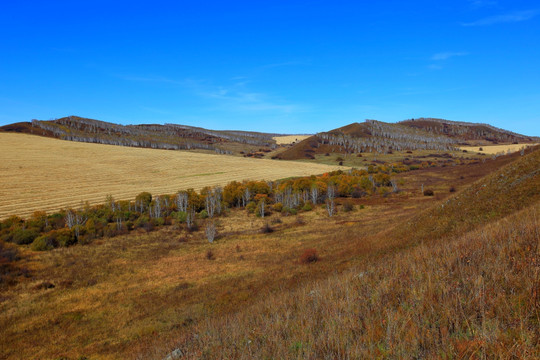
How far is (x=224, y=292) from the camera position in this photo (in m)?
18.7

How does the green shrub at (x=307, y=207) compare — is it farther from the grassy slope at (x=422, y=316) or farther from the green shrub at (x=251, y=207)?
the grassy slope at (x=422, y=316)

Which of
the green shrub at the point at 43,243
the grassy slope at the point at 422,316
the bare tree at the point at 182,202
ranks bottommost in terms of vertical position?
the green shrub at the point at 43,243

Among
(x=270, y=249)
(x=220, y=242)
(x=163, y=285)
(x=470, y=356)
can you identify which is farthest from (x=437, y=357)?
(x=220, y=242)

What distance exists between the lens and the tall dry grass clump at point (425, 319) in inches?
165

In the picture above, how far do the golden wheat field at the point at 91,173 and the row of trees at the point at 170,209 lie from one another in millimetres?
8131

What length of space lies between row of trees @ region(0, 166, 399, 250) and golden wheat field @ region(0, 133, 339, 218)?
8131 mm

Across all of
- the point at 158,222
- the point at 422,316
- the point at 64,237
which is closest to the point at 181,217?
the point at 158,222

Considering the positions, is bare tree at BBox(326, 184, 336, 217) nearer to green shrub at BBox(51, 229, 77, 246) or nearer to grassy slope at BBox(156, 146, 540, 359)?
green shrub at BBox(51, 229, 77, 246)

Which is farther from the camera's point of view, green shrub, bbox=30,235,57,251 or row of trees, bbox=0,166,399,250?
row of trees, bbox=0,166,399,250

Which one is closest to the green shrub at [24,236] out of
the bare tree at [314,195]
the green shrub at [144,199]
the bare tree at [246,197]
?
the green shrub at [144,199]

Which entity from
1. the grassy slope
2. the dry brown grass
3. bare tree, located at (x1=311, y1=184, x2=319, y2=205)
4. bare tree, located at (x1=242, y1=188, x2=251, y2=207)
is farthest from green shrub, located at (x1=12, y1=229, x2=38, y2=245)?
bare tree, located at (x1=311, y1=184, x2=319, y2=205)

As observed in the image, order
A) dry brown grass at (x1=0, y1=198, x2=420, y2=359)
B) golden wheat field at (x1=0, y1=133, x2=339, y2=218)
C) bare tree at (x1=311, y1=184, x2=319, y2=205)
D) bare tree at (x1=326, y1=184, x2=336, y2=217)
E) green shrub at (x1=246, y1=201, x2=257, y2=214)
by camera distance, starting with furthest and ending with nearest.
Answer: bare tree at (x1=311, y1=184, x2=319, y2=205) → golden wheat field at (x1=0, y1=133, x2=339, y2=218) → green shrub at (x1=246, y1=201, x2=257, y2=214) → bare tree at (x1=326, y1=184, x2=336, y2=217) → dry brown grass at (x1=0, y1=198, x2=420, y2=359)

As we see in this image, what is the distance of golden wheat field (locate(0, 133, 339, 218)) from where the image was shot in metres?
57.9

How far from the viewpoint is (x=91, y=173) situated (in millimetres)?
81500
